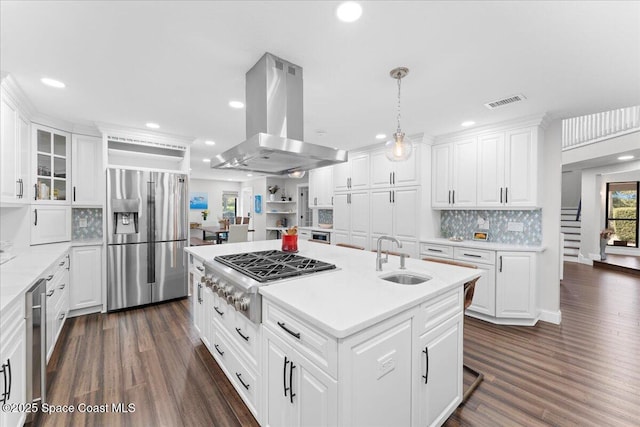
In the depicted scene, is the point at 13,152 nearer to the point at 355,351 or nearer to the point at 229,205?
the point at 355,351

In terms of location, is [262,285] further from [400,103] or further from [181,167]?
[181,167]

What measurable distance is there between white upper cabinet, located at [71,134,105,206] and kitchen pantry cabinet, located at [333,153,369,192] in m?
3.70

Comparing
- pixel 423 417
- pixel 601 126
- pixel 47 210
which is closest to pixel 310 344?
pixel 423 417

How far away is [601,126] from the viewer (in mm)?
5695

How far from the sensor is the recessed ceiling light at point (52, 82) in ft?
7.77

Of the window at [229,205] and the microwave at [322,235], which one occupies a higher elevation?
the window at [229,205]

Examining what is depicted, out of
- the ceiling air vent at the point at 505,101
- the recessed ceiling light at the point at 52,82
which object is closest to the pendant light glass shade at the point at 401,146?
the ceiling air vent at the point at 505,101

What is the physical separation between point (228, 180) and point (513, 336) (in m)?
10.1

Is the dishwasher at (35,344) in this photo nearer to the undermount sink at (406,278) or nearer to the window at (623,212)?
the undermount sink at (406,278)

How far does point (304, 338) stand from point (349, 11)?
1761mm

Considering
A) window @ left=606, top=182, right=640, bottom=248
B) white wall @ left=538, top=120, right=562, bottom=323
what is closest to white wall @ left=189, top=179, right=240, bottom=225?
white wall @ left=538, top=120, right=562, bottom=323

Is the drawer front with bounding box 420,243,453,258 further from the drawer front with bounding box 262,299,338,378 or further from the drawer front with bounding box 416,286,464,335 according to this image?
the drawer front with bounding box 262,299,338,378

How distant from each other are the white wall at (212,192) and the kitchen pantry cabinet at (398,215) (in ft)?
25.1

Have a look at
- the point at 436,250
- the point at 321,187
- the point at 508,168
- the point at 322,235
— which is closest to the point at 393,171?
the point at 436,250
